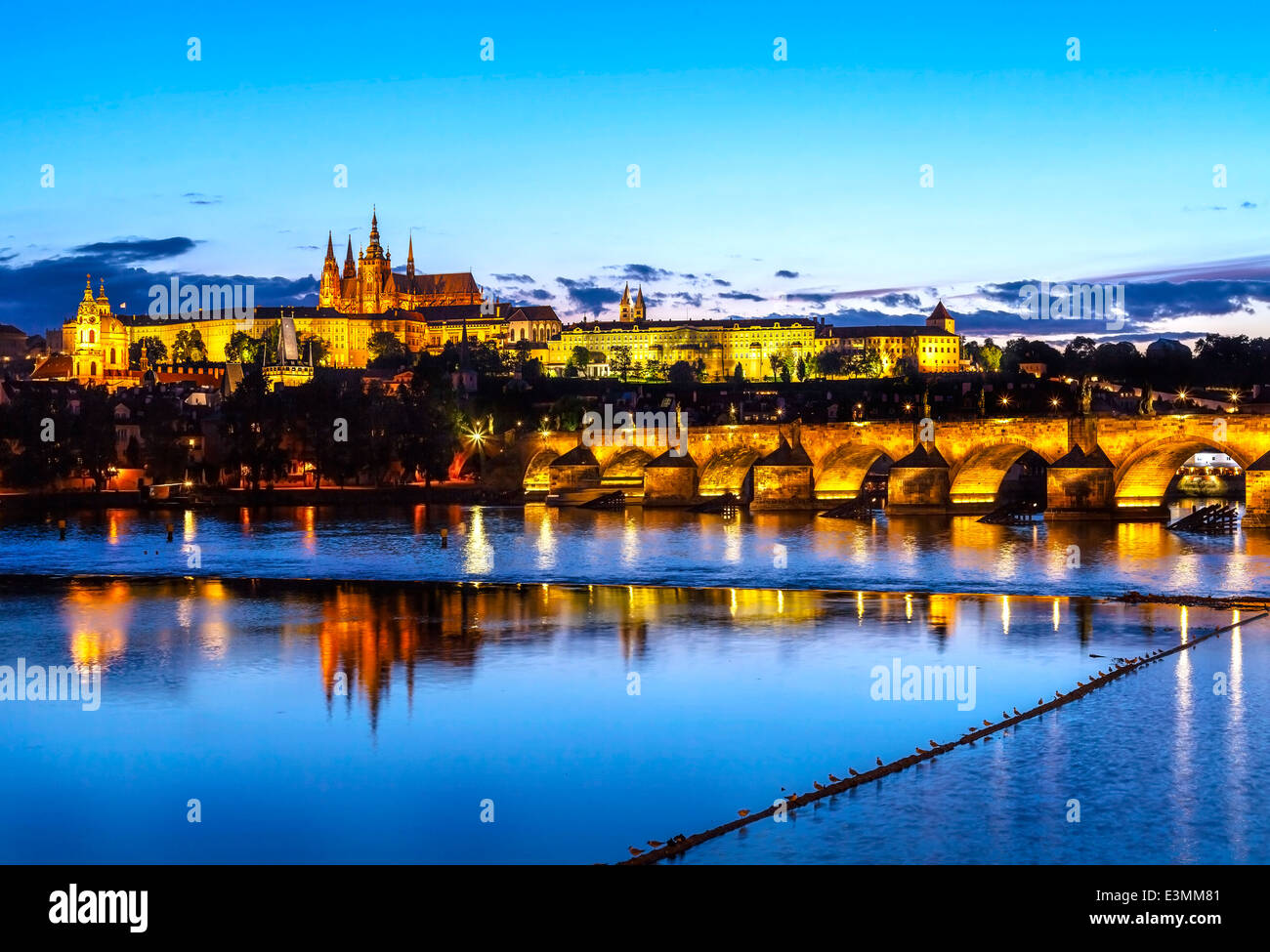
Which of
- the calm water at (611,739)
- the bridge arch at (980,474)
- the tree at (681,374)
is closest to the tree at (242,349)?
the tree at (681,374)

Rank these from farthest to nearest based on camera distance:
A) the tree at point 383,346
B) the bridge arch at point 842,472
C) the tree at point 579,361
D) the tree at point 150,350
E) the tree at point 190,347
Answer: the tree at point 190,347
the tree at point 150,350
the tree at point 383,346
the tree at point 579,361
the bridge arch at point 842,472

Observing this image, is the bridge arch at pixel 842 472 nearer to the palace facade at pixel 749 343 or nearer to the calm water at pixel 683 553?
the calm water at pixel 683 553

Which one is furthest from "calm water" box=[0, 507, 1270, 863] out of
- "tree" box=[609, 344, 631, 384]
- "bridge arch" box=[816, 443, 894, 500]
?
"tree" box=[609, 344, 631, 384]

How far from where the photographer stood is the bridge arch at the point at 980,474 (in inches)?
2173

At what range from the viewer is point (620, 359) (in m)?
170

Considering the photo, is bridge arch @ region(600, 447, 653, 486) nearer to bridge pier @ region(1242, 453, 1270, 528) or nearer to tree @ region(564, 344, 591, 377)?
bridge pier @ region(1242, 453, 1270, 528)

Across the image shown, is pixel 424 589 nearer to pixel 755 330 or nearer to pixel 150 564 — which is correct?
pixel 150 564

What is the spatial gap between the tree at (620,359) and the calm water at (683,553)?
107541 millimetres

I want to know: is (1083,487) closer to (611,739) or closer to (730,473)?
(730,473)

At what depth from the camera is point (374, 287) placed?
188 metres

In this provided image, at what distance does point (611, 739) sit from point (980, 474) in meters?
40.7
